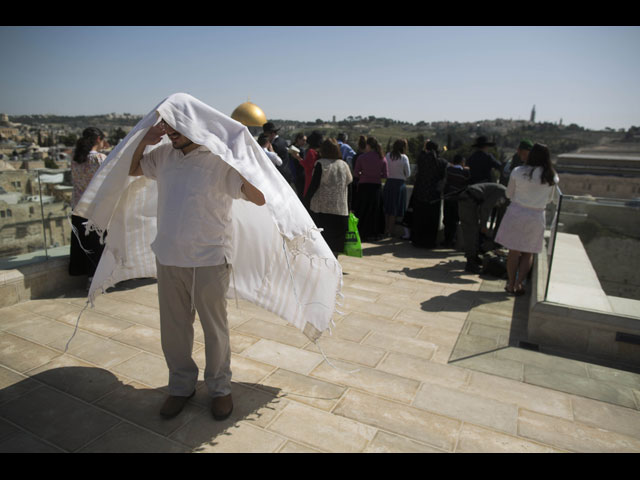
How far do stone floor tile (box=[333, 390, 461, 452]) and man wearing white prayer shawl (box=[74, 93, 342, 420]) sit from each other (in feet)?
1.90

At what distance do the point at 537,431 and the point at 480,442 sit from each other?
430mm

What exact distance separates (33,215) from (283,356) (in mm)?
3576

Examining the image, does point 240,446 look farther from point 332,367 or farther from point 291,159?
point 291,159

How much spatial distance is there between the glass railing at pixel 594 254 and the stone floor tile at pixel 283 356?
8.16 ft

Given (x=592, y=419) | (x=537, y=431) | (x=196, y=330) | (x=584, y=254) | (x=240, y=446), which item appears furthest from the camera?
(x=584, y=254)

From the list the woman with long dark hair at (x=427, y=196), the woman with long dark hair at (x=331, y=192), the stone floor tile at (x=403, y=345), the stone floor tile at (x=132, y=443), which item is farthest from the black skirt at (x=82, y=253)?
the woman with long dark hair at (x=427, y=196)

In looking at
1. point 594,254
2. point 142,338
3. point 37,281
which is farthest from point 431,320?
point 37,281

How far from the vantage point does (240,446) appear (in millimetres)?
2400

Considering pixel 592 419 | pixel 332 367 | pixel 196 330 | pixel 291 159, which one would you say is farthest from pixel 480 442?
pixel 291 159

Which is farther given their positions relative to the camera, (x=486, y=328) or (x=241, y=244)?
(x=486, y=328)

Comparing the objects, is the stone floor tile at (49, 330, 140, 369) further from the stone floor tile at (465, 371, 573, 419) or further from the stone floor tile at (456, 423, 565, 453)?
the stone floor tile at (465, 371, 573, 419)

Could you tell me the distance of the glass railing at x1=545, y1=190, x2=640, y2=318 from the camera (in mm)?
4160

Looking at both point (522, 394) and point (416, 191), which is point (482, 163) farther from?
point (522, 394)

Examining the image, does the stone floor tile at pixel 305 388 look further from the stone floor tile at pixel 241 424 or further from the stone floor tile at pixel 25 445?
the stone floor tile at pixel 25 445
